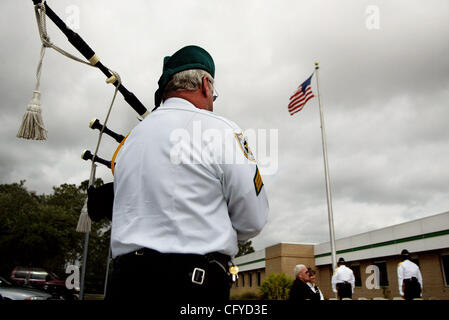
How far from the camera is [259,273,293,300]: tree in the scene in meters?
23.5

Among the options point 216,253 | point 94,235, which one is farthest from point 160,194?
point 94,235

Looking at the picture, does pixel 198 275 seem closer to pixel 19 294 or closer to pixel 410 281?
pixel 19 294

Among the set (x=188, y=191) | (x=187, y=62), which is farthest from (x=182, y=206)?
(x=187, y=62)

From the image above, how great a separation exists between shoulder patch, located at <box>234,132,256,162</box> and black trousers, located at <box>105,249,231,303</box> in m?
0.47

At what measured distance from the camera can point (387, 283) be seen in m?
20.1

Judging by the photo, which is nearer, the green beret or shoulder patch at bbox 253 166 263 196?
shoulder patch at bbox 253 166 263 196

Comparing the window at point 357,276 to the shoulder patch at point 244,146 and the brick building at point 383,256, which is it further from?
the shoulder patch at point 244,146

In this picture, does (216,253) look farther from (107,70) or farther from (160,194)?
(107,70)

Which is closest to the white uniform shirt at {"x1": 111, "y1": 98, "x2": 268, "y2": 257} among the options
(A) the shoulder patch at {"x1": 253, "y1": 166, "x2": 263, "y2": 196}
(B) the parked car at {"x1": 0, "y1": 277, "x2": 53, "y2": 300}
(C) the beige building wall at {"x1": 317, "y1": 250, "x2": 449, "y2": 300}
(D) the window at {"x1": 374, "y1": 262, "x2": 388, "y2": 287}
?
(A) the shoulder patch at {"x1": 253, "y1": 166, "x2": 263, "y2": 196}

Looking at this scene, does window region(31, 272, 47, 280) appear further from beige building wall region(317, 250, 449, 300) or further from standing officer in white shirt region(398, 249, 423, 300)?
standing officer in white shirt region(398, 249, 423, 300)

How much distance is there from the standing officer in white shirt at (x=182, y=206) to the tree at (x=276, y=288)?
77.5ft

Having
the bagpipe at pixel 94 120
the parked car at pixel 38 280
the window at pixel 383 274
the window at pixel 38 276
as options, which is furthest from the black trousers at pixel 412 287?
the window at pixel 38 276

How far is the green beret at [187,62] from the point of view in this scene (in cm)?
183

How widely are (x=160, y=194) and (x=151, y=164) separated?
15cm
